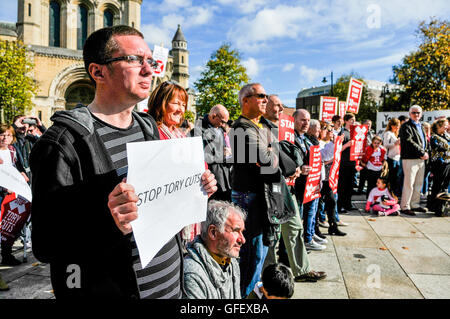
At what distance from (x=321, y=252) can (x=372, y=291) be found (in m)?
1.20

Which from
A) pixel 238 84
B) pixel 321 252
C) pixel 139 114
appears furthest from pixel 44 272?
pixel 238 84

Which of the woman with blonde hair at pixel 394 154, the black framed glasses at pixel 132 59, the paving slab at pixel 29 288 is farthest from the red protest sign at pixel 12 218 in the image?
the woman with blonde hair at pixel 394 154

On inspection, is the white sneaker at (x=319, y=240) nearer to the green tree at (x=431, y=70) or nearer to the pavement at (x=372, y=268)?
the pavement at (x=372, y=268)

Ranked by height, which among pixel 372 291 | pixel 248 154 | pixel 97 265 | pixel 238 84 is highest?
pixel 238 84

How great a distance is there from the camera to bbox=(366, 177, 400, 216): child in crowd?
271 inches

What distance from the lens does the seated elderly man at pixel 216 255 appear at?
5.76 feet

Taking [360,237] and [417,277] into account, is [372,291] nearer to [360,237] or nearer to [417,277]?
[417,277]

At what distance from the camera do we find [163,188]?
48.6 inches

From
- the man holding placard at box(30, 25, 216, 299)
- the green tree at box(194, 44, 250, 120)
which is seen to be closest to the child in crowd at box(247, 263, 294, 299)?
the man holding placard at box(30, 25, 216, 299)

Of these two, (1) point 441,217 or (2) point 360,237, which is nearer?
(2) point 360,237

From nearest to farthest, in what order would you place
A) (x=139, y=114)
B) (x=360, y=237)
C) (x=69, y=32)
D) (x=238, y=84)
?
(x=139, y=114)
(x=360, y=237)
(x=238, y=84)
(x=69, y=32)

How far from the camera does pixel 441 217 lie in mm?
6754

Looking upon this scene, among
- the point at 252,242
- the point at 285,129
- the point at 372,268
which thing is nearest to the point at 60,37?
the point at 285,129

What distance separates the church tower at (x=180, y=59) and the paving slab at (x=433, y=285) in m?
54.3
